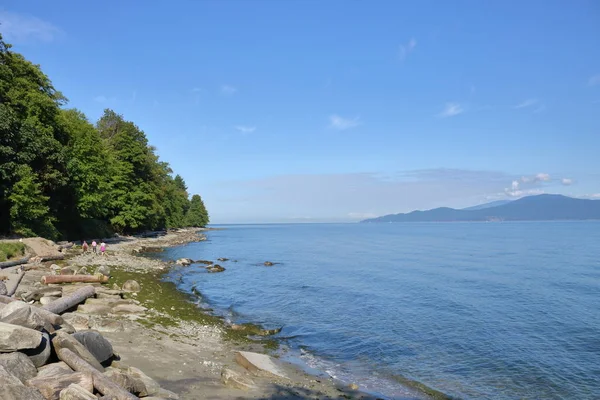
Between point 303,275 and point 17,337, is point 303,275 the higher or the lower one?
the lower one

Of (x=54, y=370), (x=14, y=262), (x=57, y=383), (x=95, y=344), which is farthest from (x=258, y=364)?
(x=14, y=262)

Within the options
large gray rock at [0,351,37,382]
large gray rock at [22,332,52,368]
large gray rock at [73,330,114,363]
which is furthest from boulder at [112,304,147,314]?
large gray rock at [0,351,37,382]

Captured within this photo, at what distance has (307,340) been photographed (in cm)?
1831

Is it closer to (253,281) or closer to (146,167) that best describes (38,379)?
(253,281)

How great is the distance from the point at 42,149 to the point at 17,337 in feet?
117

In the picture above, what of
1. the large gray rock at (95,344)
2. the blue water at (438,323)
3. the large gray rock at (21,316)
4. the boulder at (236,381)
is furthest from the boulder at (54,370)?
the blue water at (438,323)

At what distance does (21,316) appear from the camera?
8.93 metres

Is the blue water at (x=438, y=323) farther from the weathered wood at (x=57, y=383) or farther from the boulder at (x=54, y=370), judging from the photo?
the boulder at (x=54, y=370)

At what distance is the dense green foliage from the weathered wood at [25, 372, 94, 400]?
31.9 meters

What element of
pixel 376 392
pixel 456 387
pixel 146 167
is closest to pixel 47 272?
pixel 376 392

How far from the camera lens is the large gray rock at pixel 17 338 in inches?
309

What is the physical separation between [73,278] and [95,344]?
46.7 feet

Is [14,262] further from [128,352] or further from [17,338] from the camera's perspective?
[17,338]

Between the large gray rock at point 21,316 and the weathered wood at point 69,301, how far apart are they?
5.97 meters
